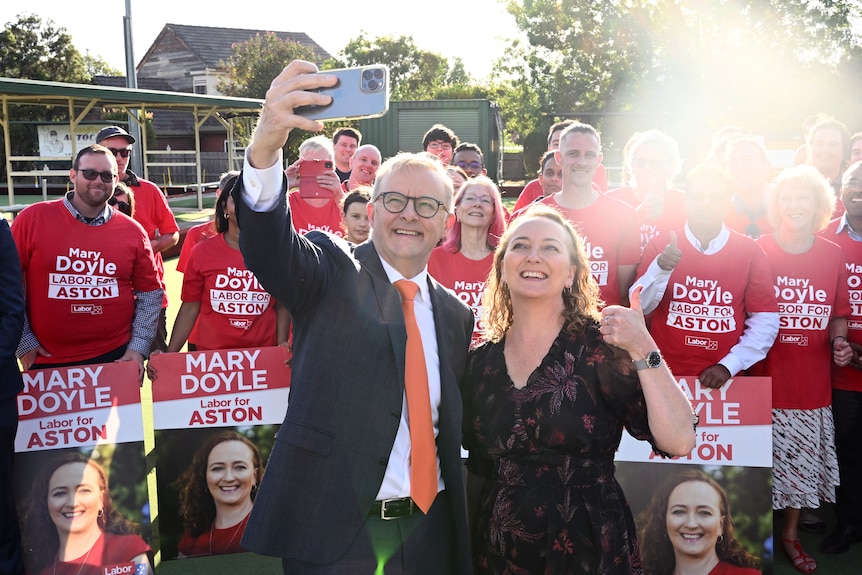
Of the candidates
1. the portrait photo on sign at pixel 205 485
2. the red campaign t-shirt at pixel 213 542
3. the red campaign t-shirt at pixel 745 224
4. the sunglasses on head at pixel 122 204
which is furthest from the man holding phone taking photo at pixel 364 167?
the red campaign t-shirt at pixel 213 542

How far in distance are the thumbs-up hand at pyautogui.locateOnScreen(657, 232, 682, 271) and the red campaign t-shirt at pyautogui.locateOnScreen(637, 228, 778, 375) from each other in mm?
109

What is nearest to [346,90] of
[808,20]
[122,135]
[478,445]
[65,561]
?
[478,445]

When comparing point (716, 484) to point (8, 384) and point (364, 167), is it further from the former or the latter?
point (364, 167)

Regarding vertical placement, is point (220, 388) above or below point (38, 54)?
below

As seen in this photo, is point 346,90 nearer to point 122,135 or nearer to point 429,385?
point 429,385

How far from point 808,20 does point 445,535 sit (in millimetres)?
40552

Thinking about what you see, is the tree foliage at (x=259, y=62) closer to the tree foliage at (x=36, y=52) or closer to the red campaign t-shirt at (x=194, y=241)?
the tree foliage at (x=36, y=52)

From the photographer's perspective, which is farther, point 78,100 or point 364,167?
point 78,100

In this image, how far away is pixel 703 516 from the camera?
3.77m

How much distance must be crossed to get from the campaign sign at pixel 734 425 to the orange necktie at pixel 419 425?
190cm

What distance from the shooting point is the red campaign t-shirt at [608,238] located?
4547 millimetres

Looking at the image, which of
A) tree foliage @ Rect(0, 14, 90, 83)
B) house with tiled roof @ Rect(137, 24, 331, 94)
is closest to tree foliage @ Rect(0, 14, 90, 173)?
tree foliage @ Rect(0, 14, 90, 83)

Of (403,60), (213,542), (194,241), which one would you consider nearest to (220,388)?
(213,542)

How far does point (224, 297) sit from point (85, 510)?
140 cm
